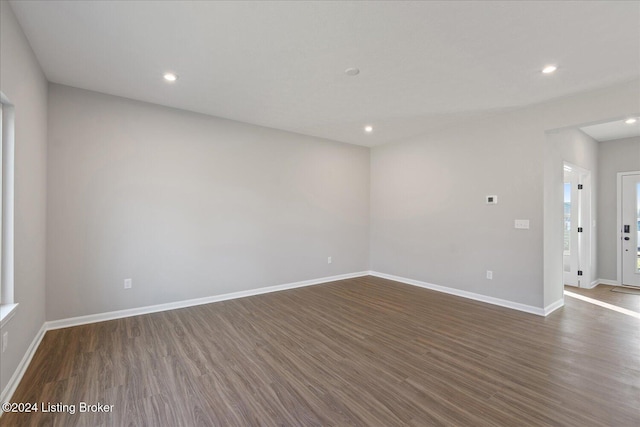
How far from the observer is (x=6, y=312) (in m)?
1.96

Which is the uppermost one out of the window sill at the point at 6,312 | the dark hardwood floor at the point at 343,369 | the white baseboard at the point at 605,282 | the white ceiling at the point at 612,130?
the white ceiling at the point at 612,130

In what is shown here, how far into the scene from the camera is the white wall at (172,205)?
130 inches

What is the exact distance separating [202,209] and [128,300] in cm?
146

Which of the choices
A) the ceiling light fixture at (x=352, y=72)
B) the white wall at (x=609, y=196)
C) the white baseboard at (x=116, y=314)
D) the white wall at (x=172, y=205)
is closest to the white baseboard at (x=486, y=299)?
the white baseboard at (x=116, y=314)

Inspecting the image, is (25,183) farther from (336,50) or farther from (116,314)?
(336,50)

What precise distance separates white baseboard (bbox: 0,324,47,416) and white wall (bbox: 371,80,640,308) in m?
5.10

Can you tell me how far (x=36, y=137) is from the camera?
2.74 metres

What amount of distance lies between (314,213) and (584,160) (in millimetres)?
4807

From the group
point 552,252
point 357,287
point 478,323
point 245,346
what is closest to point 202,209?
point 245,346

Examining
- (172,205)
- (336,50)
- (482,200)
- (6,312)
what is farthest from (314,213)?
(6,312)

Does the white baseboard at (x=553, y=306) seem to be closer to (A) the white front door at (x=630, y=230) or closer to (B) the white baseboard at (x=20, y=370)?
(A) the white front door at (x=630, y=230)

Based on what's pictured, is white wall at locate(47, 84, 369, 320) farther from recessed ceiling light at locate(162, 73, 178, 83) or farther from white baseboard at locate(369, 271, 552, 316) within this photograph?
white baseboard at locate(369, 271, 552, 316)

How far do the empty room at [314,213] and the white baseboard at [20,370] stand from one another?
0.02m

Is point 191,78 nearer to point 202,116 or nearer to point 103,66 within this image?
point 103,66
